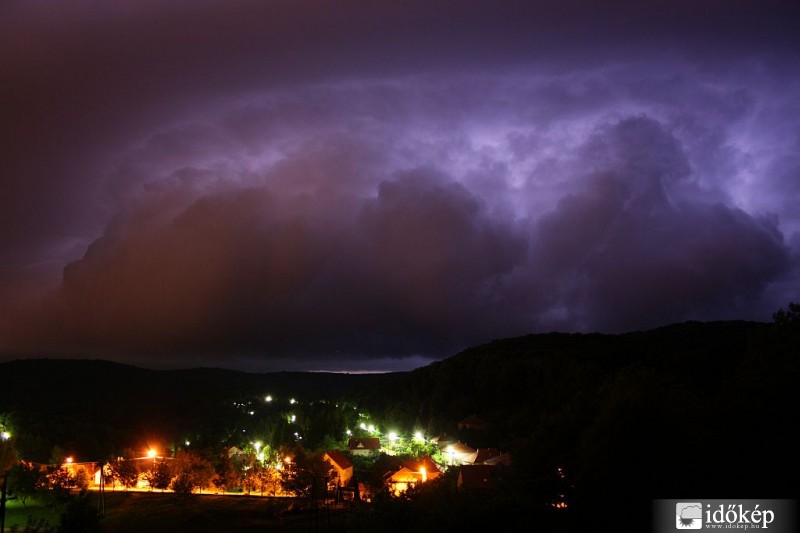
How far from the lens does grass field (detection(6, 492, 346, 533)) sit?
99.9 ft

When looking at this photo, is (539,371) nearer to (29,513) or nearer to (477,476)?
(477,476)

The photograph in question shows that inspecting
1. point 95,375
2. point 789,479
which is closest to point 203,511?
point 789,479

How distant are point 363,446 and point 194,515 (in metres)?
24.3

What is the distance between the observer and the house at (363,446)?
181 ft

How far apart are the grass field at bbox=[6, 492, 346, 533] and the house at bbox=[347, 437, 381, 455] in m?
17.2

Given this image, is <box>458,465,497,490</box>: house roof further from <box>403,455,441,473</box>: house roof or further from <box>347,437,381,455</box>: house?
<box>347,437,381,455</box>: house

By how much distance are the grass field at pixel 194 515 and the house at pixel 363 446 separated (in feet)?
56.5

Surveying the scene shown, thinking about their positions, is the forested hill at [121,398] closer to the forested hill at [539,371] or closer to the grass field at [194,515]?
the grass field at [194,515]

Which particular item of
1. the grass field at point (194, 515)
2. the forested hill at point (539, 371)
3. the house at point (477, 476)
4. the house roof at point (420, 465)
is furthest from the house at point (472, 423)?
the grass field at point (194, 515)

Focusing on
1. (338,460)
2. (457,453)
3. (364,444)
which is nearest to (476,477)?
(338,460)

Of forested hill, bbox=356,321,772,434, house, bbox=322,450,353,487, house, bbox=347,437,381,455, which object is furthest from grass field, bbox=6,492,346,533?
forested hill, bbox=356,321,772,434

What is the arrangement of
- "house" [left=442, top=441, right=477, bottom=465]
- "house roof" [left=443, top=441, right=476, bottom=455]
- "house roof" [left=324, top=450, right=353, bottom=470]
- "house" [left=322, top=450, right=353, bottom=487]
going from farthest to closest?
1. "house roof" [left=443, top=441, right=476, bottom=455]
2. "house" [left=442, top=441, right=477, bottom=465]
3. "house roof" [left=324, top=450, right=353, bottom=470]
4. "house" [left=322, top=450, right=353, bottom=487]

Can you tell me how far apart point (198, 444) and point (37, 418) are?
4112 centimetres

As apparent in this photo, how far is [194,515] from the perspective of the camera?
Result: 33.8 metres
